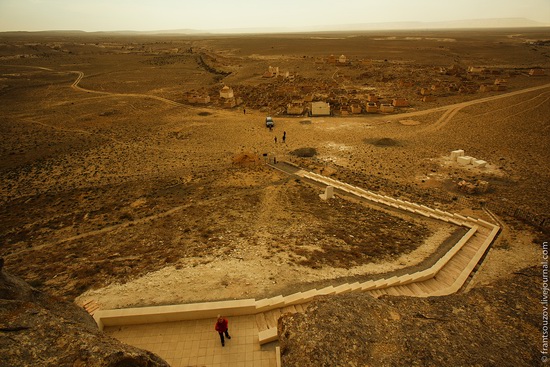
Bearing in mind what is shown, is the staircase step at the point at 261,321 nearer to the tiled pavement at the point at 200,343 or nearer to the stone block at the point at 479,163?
the tiled pavement at the point at 200,343

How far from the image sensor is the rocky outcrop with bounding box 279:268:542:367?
571 cm

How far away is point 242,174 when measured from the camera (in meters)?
19.3

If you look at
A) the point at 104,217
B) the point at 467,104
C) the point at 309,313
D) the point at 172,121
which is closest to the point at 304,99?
the point at 172,121

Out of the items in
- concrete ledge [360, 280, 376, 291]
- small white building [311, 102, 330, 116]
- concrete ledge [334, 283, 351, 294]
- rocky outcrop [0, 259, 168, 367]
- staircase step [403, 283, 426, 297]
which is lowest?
staircase step [403, 283, 426, 297]

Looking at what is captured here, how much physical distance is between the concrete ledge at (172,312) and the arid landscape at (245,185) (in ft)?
1.77

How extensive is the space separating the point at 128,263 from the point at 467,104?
3881 centimetres

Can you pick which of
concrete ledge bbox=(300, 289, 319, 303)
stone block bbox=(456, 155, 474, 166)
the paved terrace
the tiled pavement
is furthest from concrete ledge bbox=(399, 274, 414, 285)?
stone block bbox=(456, 155, 474, 166)

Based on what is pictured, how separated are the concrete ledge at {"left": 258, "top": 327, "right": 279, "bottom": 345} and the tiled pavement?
0.41 ft

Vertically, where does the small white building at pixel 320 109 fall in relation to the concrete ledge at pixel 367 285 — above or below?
above

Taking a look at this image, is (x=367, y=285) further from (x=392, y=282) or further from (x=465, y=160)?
(x=465, y=160)

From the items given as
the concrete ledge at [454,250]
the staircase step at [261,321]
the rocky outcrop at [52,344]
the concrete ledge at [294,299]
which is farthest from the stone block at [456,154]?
the rocky outcrop at [52,344]

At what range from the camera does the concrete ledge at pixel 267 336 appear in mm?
7395

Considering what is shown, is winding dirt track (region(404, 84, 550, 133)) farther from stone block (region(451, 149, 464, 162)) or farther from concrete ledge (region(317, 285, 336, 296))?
concrete ledge (region(317, 285, 336, 296))

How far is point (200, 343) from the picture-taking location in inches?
297
